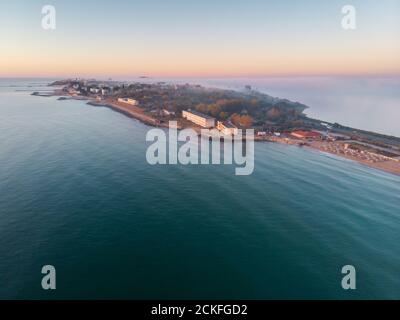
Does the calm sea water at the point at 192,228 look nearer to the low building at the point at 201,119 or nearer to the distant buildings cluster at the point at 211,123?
the distant buildings cluster at the point at 211,123

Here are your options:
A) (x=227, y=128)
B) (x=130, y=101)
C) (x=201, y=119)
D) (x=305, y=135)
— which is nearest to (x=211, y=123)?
(x=201, y=119)

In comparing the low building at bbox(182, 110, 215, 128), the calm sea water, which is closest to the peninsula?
the low building at bbox(182, 110, 215, 128)

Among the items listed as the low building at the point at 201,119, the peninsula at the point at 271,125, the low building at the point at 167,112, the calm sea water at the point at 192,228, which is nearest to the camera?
the calm sea water at the point at 192,228

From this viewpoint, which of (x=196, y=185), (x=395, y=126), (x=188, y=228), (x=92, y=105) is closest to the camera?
(x=188, y=228)

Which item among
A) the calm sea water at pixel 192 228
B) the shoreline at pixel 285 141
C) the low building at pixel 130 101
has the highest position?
the low building at pixel 130 101

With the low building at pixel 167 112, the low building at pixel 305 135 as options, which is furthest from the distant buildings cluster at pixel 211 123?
the low building at pixel 305 135

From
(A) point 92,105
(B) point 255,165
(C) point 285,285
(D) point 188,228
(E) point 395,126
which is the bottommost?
(C) point 285,285

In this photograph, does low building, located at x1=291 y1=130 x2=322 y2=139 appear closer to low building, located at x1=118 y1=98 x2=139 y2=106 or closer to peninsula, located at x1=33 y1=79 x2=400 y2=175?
peninsula, located at x1=33 y1=79 x2=400 y2=175
